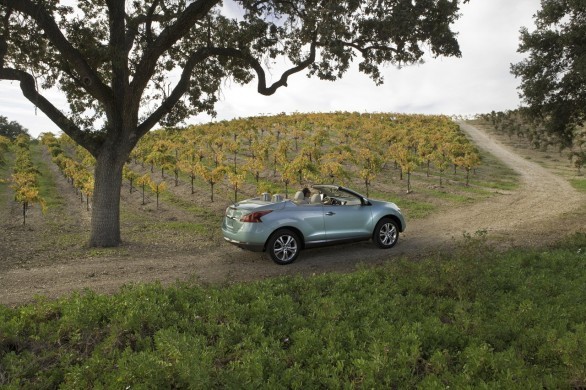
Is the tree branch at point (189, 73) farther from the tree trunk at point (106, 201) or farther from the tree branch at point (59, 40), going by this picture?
the tree branch at point (59, 40)

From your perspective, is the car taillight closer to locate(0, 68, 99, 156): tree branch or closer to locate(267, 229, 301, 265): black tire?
locate(267, 229, 301, 265): black tire

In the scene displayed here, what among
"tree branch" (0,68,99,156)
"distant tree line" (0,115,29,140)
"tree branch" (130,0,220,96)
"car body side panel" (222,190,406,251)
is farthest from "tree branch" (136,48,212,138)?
"distant tree line" (0,115,29,140)

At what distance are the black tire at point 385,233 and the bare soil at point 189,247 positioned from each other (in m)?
0.25

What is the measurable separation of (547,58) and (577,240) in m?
8.67

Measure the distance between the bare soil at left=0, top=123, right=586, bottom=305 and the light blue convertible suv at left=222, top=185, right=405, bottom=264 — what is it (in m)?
0.43

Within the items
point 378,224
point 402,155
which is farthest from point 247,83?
point 402,155

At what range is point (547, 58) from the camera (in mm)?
15758

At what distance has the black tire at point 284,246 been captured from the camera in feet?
29.2

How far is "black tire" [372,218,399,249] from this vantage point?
10391 mm

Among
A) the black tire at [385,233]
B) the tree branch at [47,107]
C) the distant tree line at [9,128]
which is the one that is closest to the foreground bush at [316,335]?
the black tire at [385,233]

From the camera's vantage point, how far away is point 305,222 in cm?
920

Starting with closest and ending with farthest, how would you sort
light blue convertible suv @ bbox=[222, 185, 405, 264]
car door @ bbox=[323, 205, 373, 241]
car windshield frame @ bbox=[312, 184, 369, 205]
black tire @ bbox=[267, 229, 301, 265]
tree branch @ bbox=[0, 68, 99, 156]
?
1. light blue convertible suv @ bbox=[222, 185, 405, 264]
2. black tire @ bbox=[267, 229, 301, 265]
3. car door @ bbox=[323, 205, 373, 241]
4. car windshield frame @ bbox=[312, 184, 369, 205]
5. tree branch @ bbox=[0, 68, 99, 156]

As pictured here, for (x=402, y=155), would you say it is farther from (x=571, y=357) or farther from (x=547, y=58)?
(x=571, y=357)

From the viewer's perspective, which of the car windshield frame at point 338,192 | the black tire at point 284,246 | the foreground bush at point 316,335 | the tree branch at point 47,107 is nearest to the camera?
the foreground bush at point 316,335
